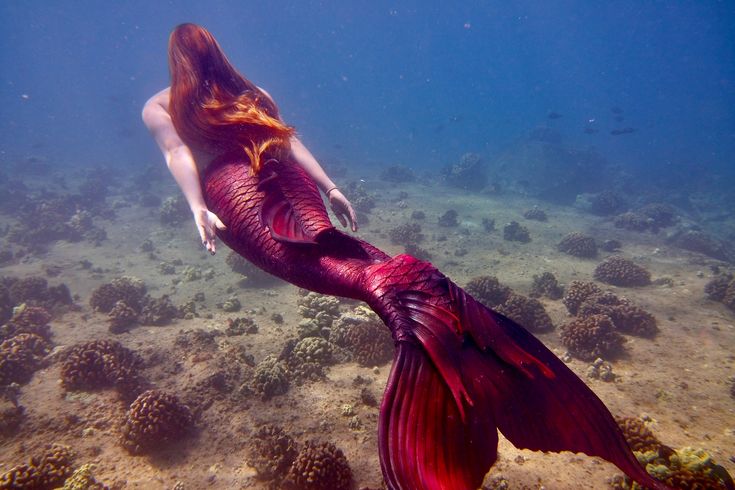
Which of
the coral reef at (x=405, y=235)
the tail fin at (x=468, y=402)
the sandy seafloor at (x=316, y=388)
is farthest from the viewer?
the coral reef at (x=405, y=235)

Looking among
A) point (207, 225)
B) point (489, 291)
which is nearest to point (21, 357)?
point (207, 225)

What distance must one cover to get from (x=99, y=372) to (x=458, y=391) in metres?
6.35

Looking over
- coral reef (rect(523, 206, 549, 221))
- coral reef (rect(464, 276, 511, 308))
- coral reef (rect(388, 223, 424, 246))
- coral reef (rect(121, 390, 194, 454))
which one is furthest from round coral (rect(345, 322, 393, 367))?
coral reef (rect(523, 206, 549, 221))

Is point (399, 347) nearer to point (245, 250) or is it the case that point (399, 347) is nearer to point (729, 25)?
point (245, 250)

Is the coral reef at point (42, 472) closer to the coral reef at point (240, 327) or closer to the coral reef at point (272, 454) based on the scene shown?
the coral reef at point (272, 454)

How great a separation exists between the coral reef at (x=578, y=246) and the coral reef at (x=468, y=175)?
42.8 ft

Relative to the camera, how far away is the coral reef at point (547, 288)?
8852 mm

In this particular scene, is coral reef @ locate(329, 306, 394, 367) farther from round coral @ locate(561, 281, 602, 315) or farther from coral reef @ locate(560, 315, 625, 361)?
round coral @ locate(561, 281, 602, 315)

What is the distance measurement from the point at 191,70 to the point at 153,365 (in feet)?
17.0

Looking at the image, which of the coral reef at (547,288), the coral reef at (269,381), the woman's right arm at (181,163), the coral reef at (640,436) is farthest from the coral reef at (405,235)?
the woman's right arm at (181,163)

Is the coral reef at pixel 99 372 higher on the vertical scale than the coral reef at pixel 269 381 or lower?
lower

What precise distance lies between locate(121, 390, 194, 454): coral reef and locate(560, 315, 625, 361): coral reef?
6.74 metres

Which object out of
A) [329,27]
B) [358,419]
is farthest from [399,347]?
[329,27]

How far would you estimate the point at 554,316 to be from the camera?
7.86 metres
